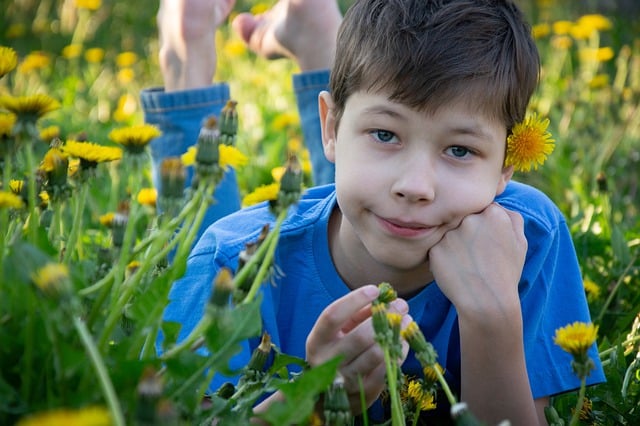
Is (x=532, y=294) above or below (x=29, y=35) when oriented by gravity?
below

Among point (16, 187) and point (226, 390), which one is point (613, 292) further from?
point (16, 187)

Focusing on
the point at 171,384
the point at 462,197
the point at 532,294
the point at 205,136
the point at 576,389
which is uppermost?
the point at 205,136

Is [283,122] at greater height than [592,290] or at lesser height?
greater

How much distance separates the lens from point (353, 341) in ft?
4.24

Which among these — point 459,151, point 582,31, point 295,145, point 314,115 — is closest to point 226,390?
point 459,151

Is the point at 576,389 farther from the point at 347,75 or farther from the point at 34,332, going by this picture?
the point at 34,332

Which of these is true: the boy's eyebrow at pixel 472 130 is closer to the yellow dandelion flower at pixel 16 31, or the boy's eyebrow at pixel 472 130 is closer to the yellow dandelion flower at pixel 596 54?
the yellow dandelion flower at pixel 596 54

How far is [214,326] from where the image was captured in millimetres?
1055

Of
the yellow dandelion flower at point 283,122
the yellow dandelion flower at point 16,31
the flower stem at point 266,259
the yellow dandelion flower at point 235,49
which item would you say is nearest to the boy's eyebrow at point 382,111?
the flower stem at point 266,259

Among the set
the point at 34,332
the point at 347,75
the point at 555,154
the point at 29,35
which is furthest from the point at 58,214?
the point at 29,35

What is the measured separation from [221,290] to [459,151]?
60 cm


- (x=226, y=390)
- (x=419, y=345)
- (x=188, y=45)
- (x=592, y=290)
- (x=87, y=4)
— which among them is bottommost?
(x=592, y=290)

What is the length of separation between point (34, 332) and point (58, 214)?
1.13 feet

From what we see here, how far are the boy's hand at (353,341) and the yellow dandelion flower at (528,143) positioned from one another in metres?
0.37
